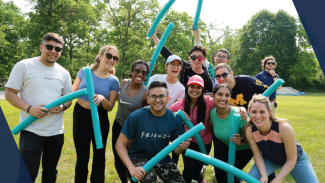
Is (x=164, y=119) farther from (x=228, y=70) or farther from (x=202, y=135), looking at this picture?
(x=228, y=70)

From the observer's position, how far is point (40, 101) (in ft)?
12.4

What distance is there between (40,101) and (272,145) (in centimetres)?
388

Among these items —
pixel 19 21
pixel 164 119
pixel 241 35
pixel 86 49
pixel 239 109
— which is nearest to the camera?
pixel 164 119

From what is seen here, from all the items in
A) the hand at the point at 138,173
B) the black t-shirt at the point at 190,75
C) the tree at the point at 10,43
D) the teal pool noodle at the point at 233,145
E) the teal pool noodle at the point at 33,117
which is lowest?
the hand at the point at 138,173

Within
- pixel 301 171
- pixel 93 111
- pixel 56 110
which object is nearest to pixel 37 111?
pixel 56 110

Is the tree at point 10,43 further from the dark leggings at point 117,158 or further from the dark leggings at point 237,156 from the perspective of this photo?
the dark leggings at point 237,156

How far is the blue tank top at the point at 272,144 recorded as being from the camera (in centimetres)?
384

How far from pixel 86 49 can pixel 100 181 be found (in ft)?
104

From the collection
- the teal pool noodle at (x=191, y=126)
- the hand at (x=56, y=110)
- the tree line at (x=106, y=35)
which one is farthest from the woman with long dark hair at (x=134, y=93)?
the tree line at (x=106, y=35)

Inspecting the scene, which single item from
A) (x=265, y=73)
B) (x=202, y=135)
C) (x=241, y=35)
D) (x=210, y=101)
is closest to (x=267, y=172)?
(x=202, y=135)

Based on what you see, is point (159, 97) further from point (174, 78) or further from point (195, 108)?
point (174, 78)

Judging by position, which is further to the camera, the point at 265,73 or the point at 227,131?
the point at 265,73

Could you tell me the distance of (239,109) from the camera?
4289 mm

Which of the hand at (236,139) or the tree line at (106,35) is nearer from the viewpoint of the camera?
the hand at (236,139)
